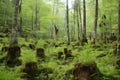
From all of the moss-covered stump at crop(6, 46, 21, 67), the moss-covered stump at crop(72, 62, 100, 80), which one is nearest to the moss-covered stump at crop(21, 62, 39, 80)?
the moss-covered stump at crop(6, 46, 21, 67)

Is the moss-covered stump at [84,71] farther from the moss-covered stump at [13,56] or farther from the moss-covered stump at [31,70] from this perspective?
the moss-covered stump at [13,56]

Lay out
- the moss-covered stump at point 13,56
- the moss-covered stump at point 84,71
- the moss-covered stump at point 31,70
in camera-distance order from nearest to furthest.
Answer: the moss-covered stump at point 84,71
the moss-covered stump at point 31,70
the moss-covered stump at point 13,56

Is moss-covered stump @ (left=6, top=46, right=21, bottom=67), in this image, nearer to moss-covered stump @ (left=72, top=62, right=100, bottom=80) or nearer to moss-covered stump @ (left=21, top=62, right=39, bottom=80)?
moss-covered stump @ (left=21, top=62, right=39, bottom=80)

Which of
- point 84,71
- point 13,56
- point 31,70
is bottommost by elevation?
point 31,70

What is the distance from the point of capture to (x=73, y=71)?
7.86m

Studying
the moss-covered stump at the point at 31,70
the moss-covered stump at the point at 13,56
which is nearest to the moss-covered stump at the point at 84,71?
the moss-covered stump at the point at 31,70

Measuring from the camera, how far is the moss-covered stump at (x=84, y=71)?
7.49 metres

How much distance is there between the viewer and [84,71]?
7543mm

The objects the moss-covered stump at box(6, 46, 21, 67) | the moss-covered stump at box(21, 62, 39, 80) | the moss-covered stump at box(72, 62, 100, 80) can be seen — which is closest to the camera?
the moss-covered stump at box(72, 62, 100, 80)

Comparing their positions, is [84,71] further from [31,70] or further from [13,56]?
[13,56]

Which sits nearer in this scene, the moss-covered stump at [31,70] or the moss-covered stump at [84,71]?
the moss-covered stump at [84,71]

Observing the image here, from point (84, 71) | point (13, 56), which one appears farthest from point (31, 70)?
point (84, 71)

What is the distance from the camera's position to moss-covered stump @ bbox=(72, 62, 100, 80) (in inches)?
295

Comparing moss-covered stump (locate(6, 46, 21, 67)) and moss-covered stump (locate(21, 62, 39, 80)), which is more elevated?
moss-covered stump (locate(6, 46, 21, 67))
